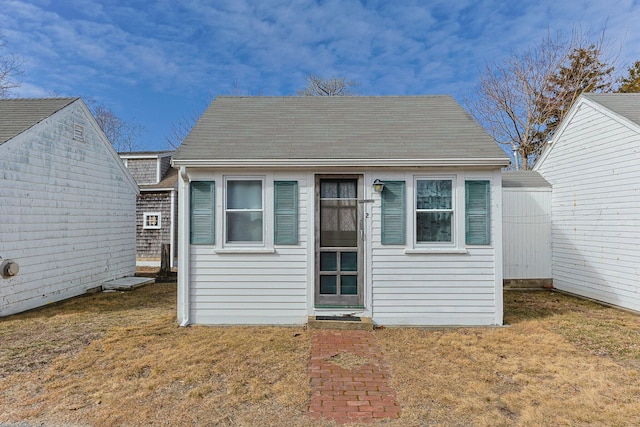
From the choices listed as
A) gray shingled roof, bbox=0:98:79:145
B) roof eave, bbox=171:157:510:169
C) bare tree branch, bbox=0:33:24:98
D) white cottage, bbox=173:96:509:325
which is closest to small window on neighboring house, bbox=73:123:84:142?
gray shingled roof, bbox=0:98:79:145

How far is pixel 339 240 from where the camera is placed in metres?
5.79

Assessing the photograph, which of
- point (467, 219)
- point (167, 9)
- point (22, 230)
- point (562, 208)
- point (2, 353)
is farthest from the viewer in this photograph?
point (167, 9)

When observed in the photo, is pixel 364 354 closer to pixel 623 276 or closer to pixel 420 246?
pixel 420 246

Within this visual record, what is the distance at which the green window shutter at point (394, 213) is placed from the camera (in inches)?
222

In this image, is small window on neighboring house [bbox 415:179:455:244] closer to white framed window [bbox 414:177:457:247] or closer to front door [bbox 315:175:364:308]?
white framed window [bbox 414:177:457:247]

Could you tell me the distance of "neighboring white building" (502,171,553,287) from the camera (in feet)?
28.7

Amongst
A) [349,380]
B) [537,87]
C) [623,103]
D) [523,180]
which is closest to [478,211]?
[349,380]

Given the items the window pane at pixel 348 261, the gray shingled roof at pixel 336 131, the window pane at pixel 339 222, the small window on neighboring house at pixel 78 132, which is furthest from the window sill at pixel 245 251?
the small window on neighboring house at pixel 78 132

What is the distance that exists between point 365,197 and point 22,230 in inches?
276

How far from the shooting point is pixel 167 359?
4223 mm

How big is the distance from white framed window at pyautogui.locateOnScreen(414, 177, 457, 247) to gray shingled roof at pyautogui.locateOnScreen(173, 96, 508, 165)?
0.47 meters

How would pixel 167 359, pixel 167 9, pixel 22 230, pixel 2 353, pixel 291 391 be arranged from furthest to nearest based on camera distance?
1. pixel 167 9
2. pixel 22 230
3. pixel 2 353
4. pixel 167 359
5. pixel 291 391

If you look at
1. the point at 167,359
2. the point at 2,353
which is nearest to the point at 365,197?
the point at 167,359

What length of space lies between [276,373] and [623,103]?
934 cm
